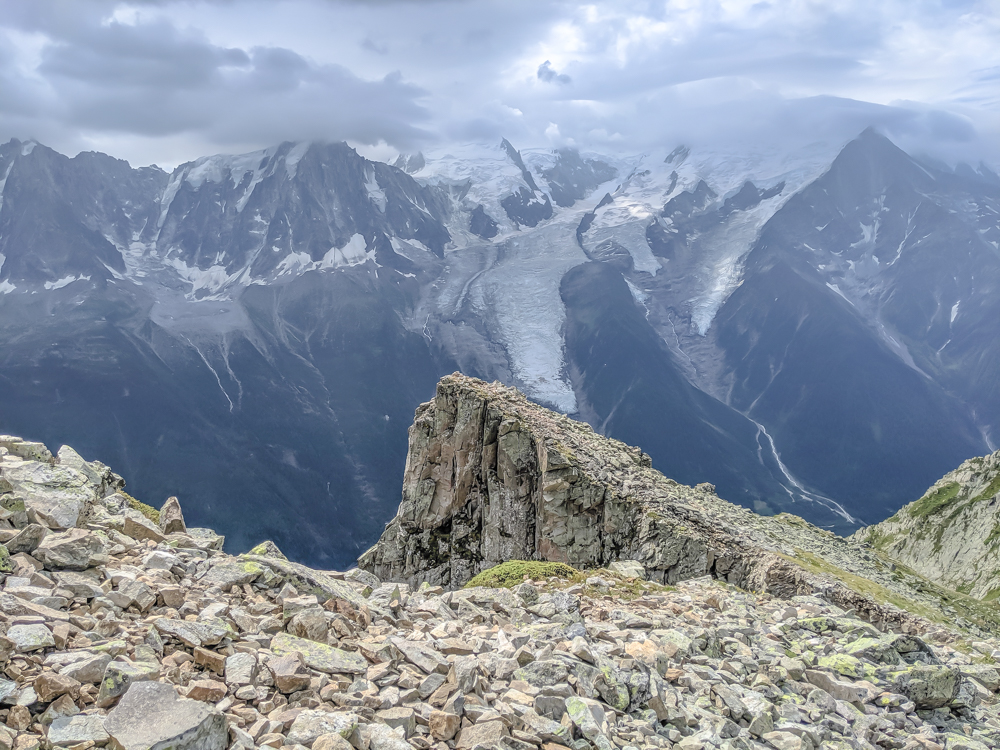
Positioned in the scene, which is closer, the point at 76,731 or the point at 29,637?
the point at 76,731

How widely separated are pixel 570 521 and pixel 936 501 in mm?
77127

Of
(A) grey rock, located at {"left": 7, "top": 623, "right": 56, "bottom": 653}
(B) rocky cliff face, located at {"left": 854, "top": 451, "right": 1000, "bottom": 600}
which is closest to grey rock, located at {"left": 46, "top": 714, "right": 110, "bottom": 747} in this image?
(A) grey rock, located at {"left": 7, "top": 623, "right": 56, "bottom": 653}

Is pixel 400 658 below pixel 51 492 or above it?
below

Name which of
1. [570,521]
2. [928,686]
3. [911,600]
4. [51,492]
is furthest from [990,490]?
[51,492]

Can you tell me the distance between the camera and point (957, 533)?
290 ft

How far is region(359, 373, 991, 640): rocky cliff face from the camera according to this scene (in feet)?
138

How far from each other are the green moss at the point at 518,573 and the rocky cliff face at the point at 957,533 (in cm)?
5967

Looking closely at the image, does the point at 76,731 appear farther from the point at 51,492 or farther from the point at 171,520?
the point at 171,520

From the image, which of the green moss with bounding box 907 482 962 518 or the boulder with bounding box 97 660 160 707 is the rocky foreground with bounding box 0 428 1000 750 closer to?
the boulder with bounding box 97 660 160 707

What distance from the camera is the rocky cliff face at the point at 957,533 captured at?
257 ft

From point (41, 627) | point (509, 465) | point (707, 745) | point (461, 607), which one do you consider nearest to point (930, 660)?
point (707, 745)

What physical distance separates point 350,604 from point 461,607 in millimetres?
4945

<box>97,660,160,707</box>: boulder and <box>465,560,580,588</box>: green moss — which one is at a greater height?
<box>97,660,160,707</box>: boulder

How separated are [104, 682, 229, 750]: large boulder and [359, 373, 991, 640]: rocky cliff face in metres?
32.8
